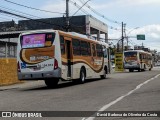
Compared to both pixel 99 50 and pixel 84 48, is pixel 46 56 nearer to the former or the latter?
pixel 84 48

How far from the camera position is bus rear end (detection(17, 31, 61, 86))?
71.8 ft

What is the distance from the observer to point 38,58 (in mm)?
22125

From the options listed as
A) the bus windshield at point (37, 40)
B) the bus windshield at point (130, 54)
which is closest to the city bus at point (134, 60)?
the bus windshield at point (130, 54)

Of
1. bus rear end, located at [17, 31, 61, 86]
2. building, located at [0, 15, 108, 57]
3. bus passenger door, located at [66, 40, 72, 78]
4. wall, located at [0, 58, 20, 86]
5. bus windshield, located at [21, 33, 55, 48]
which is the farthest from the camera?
building, located at [0, 15, 108, 57]

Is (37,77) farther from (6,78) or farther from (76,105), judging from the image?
(76,105)

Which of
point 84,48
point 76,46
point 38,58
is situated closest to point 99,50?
point 84,48

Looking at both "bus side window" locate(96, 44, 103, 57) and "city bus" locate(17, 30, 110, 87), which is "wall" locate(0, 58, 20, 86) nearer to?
"city bus" locate(17, 30, 110, 87)

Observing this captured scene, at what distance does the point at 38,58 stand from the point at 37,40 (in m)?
1.00

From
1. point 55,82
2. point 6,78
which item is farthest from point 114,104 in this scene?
point 6,78

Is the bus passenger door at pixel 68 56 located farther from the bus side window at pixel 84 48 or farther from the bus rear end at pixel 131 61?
the bus rear end at pixel 131 61

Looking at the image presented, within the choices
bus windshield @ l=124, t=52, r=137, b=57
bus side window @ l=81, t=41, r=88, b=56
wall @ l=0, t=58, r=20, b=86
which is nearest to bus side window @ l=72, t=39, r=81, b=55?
bus side window @ l=81, t=41, r=88, b=56

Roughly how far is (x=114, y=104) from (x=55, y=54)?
884 cm

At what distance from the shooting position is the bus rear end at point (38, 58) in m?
21.9

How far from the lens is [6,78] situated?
28.0 meters
